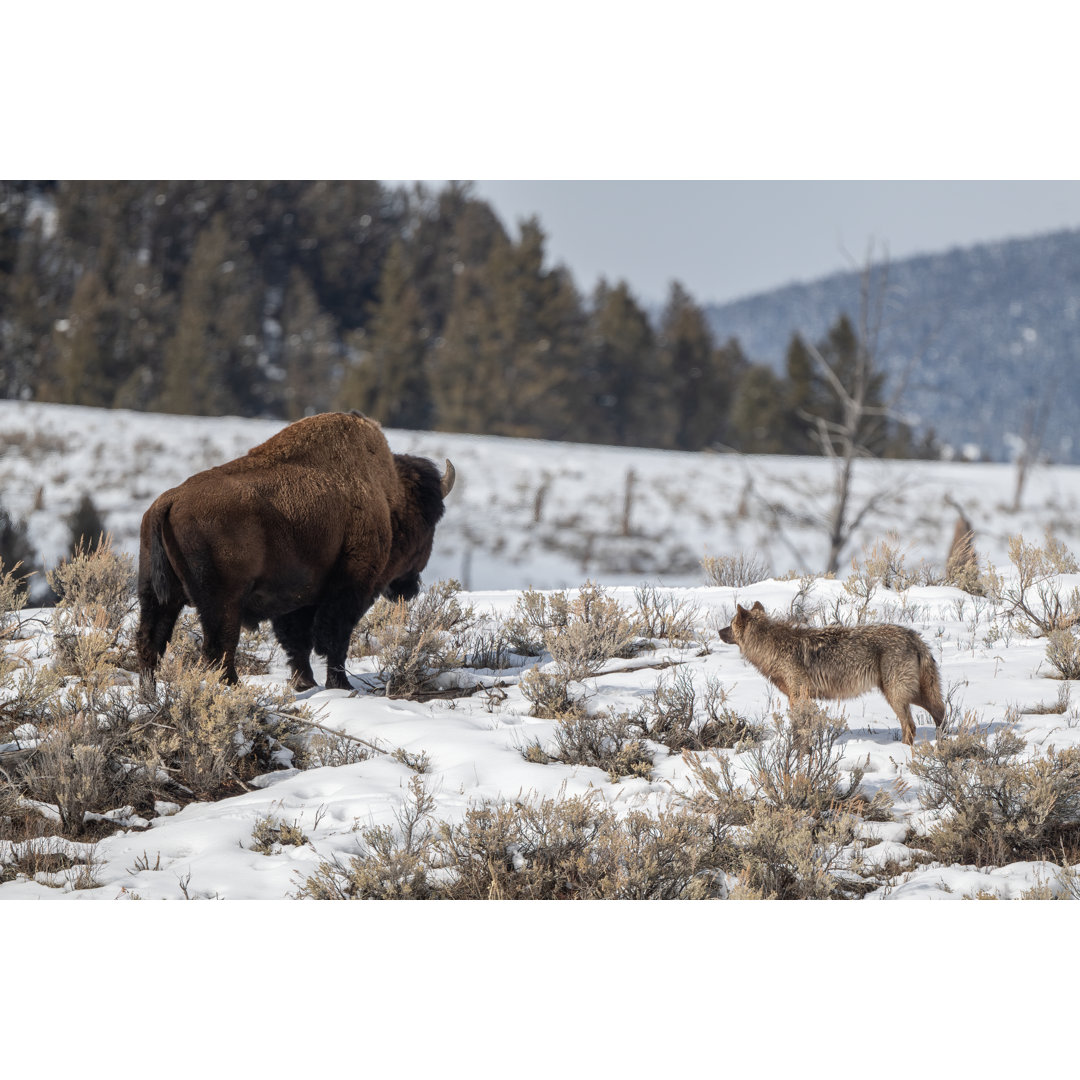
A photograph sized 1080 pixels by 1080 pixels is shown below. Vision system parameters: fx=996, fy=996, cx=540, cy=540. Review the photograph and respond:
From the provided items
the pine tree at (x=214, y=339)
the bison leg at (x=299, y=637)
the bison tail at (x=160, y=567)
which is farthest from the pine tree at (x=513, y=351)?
the bison tail at (x=160, y=567)

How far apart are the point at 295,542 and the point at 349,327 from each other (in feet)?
136

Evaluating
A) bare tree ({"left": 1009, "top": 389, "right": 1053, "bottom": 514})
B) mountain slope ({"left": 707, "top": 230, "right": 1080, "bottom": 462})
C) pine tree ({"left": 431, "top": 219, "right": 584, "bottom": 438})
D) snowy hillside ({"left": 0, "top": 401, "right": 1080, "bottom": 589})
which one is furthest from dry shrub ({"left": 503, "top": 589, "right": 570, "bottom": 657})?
mountain slope ({"left": 707, "top": 230, "right": 1080, "bottom": 462})

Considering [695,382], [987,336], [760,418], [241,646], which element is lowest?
[241,646]

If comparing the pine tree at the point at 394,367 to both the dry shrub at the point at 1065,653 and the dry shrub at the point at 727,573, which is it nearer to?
the dry shrub at the point at 727,573

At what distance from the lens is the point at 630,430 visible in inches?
1676

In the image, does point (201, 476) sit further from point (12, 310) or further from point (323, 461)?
point (12, 310)

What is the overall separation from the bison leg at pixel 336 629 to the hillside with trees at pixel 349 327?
95.1 ft

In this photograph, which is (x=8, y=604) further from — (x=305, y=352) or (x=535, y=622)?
(x=305, y=352)

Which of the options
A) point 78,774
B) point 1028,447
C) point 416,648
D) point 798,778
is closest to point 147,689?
→ point 78,774

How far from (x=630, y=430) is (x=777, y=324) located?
41.0 meters

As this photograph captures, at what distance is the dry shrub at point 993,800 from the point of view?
412 centimetres

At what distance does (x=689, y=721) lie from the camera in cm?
507

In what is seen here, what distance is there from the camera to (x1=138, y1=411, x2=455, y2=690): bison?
5.11 m

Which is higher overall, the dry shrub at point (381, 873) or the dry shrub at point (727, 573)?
the dry shrub at point (727, 573)
